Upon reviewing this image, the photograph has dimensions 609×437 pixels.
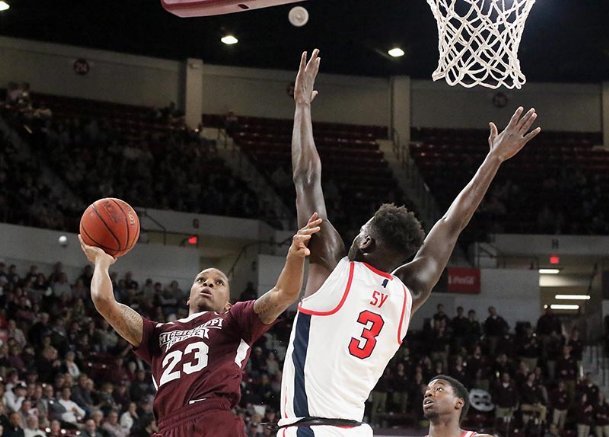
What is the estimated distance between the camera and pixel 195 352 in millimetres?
4789

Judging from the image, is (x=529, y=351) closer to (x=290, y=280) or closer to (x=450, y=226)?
(x=450, y=226)

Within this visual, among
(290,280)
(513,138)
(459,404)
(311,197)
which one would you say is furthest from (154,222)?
(311,197)

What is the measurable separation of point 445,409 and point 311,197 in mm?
2527

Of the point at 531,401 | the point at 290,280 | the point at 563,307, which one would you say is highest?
the point at 563,307

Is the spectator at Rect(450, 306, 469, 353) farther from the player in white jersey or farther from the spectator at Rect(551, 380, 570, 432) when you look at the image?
the player in white jersey

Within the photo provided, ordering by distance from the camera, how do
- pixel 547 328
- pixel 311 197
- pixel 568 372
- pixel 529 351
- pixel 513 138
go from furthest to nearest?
pixel 547 328
pixel 529 351
pixel 568 372
pixel 513 138
pixel 311 197

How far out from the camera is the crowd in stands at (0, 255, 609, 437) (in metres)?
13.3

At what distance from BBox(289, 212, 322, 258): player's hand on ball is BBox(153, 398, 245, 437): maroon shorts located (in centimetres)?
111

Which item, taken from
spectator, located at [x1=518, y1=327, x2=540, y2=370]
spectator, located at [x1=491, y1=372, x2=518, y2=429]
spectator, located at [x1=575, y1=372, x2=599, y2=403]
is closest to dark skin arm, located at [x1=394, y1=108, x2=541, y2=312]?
spectator, located at [x1=491, y1=372, x2=518, y2=429]

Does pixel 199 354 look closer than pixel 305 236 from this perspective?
No

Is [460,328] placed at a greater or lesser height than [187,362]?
greater

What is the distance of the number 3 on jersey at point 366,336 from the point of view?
396 centimetres

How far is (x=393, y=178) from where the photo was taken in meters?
24.6

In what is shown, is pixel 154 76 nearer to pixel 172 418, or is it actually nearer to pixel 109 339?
pixel 109 339
